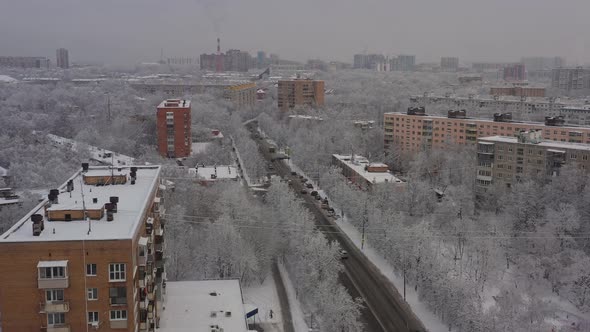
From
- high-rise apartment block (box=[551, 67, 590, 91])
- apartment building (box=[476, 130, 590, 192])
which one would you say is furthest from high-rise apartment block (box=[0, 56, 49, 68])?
apartment building (box=[476, 130, 590, 192])

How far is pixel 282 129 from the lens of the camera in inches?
1619

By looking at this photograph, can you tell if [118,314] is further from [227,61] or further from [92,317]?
[227,61]

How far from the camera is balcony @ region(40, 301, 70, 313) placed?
7.94 m

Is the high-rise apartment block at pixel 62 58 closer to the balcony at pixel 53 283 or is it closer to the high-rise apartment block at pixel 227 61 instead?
the high-rise apartment block at pixel 227 61

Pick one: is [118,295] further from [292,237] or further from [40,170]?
[40,170]

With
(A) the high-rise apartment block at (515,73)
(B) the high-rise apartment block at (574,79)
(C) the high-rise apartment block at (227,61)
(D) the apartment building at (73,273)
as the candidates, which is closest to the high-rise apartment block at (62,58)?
(C) the high-rise apartment block at (227,61)

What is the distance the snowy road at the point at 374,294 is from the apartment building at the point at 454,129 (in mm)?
13281

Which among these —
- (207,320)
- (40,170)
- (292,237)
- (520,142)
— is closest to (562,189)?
(520,142)

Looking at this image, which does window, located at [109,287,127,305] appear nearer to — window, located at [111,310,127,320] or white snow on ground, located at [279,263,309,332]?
window, located at [111,310,127,320]

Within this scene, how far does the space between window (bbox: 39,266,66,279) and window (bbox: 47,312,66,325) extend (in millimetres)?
541

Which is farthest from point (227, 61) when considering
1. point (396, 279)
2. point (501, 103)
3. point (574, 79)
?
point (396, 279)

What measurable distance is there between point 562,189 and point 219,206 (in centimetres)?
1165

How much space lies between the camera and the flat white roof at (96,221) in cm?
822

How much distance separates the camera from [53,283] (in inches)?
311
